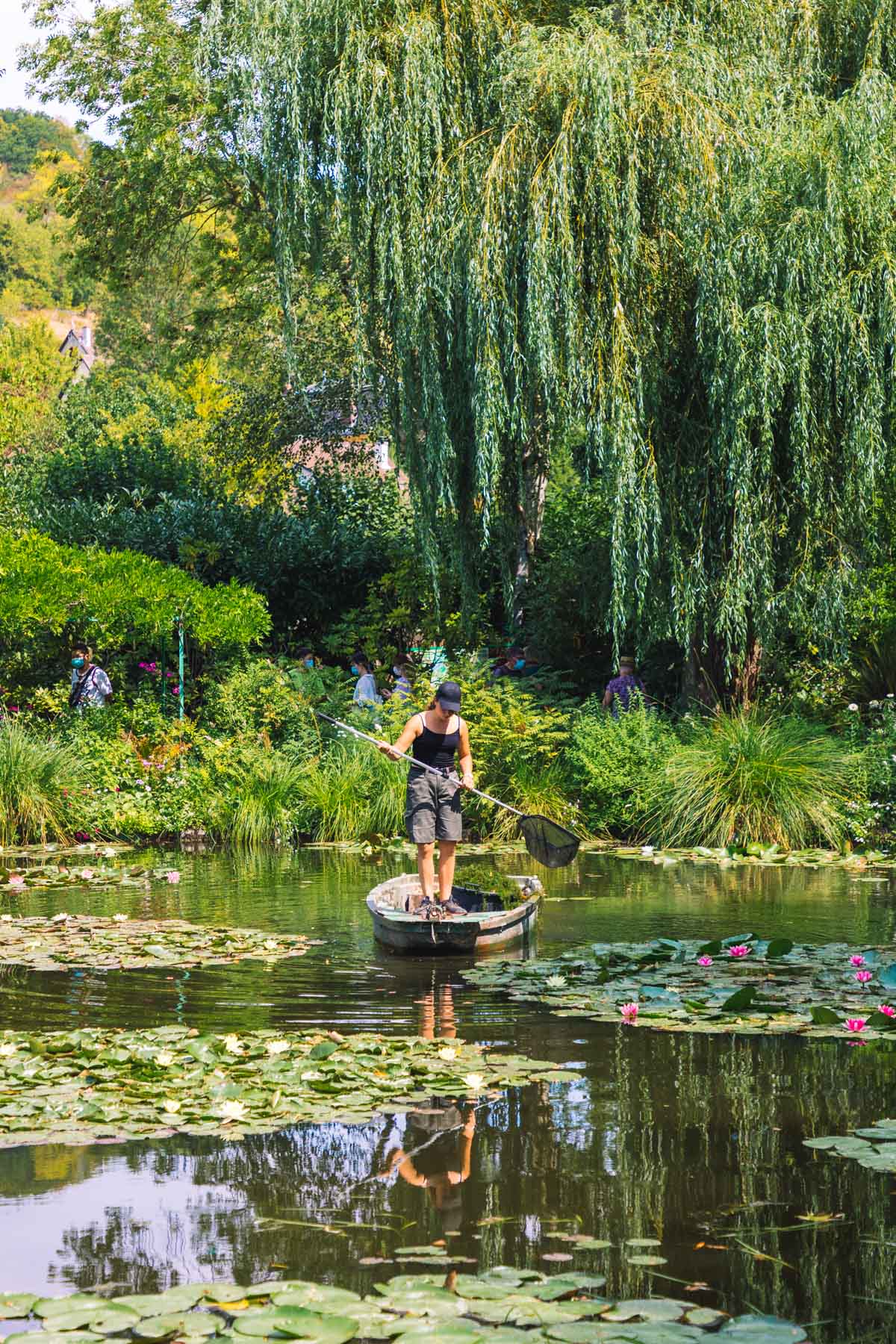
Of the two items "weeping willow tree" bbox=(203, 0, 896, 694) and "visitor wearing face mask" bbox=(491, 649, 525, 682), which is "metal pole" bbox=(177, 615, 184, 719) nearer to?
"weeping willow tree" bbox=(203, 0, 896, 694)

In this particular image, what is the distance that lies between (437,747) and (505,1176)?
5.39 metres

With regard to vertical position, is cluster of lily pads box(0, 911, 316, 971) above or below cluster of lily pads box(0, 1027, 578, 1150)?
above

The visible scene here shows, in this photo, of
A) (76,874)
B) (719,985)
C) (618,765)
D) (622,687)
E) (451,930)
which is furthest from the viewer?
(622,687)

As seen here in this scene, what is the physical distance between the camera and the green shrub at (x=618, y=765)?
16.2 m

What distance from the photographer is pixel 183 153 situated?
2339 cm

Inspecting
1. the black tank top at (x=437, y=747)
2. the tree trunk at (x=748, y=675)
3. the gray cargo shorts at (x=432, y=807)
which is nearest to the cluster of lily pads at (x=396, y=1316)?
the gray cargo shorts at (x=432, y=807)

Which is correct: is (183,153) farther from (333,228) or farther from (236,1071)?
(236,1071)

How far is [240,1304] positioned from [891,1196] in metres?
2.36

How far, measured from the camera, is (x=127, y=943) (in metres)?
10.2

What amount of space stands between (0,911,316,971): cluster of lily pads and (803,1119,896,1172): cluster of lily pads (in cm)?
479

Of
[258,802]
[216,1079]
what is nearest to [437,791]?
[216,1079]

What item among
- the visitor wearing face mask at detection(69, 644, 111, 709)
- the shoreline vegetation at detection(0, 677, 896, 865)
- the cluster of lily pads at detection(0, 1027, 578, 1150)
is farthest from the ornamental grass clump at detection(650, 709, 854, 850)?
the cluster of lily pads at detection(0, 1027, 578, 1150)

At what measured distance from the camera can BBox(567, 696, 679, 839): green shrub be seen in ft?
53.2

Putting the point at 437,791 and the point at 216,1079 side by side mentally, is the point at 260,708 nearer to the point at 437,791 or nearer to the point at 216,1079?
the point at 437,791
